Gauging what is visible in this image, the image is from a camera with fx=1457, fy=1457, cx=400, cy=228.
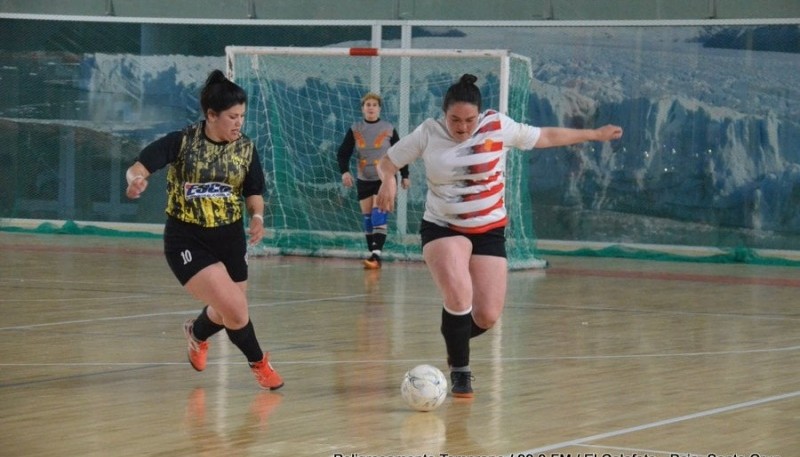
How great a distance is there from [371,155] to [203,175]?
29.0ft

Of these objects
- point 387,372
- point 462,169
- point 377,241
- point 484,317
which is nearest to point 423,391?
point 484,317

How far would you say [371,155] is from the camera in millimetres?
16000

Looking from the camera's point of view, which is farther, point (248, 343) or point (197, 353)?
point (197, 353)

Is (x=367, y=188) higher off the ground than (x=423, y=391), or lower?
higher

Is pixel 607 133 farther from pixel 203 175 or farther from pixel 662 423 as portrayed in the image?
pixel 203 175

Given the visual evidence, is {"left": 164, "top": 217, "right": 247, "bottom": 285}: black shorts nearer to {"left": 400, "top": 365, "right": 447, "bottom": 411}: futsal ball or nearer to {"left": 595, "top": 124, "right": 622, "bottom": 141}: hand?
{"left": 400, "top": 365, "right": 447, "bottom": 411}: futsal ball

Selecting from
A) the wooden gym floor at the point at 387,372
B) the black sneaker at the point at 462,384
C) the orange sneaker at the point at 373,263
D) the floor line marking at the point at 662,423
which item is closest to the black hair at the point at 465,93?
the black sneaker at the point at 462,384

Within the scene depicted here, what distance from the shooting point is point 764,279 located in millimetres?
15719

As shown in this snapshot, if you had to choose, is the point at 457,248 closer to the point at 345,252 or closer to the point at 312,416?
the point at 312,416

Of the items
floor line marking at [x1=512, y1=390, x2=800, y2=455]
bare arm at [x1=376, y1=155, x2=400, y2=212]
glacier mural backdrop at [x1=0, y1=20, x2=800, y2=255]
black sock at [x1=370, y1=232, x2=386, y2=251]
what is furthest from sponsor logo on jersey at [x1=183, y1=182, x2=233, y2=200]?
glacier mural backdrop at [x1=0, y1=20, x2=800, y2=255]

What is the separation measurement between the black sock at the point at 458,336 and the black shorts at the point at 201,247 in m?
1.10

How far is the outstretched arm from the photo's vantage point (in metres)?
7.28

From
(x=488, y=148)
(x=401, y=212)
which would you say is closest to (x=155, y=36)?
(x=401, y=212)

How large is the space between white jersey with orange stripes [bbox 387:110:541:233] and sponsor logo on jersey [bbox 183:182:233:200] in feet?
2.85
